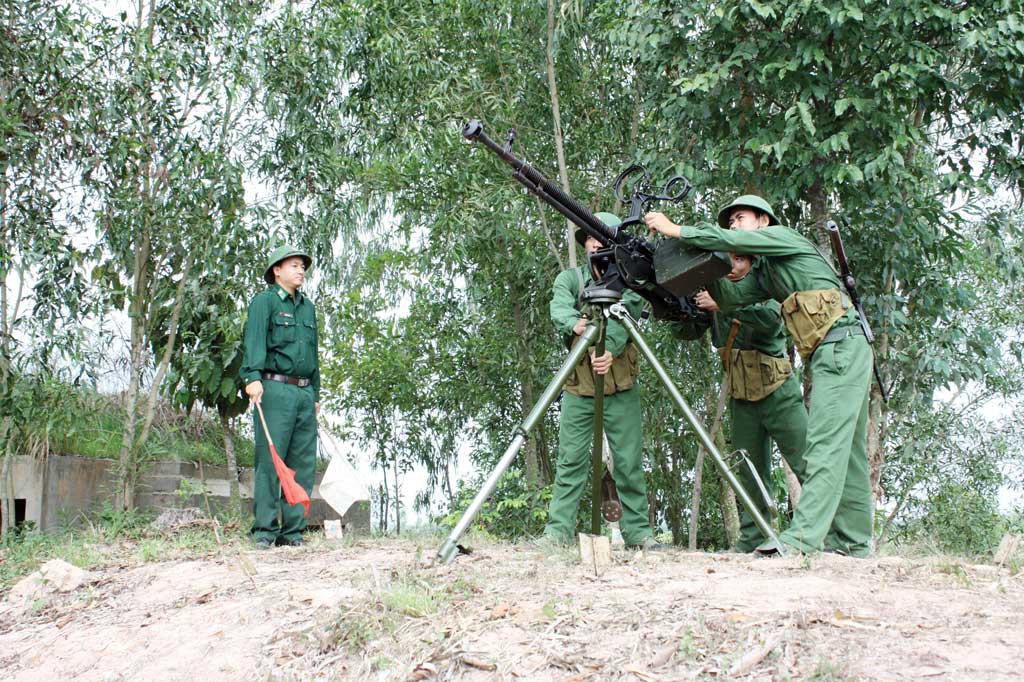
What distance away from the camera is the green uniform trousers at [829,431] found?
13.4ft

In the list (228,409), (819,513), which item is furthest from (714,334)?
(228,409)

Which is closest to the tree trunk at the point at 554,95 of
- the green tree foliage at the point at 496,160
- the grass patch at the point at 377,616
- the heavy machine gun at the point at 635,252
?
the green tree foliage at the point at 496,160

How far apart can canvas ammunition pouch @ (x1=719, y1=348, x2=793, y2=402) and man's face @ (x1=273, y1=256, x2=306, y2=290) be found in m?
2.63

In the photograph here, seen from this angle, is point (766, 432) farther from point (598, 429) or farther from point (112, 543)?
point (112, 543)

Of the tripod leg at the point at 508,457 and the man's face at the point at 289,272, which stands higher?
the man's face at the point at 289,272

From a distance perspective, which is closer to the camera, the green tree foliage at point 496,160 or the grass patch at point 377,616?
the grass patch at point 377,616

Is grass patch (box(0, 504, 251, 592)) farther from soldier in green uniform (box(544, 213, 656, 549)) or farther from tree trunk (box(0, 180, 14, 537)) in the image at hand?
soldier in green uniform (box(544, 213, 656, 549))

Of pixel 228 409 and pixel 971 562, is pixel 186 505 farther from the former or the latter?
pixel 971 562

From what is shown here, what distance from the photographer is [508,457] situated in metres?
3.88

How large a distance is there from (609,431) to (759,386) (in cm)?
83

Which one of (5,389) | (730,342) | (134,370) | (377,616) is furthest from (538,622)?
(134,370)

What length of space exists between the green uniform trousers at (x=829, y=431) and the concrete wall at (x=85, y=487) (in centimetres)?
397

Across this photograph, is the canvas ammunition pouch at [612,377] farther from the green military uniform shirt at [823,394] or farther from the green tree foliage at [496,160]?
the green tree foliage at [496,160]

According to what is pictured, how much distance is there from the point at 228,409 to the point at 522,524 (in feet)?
10.2
